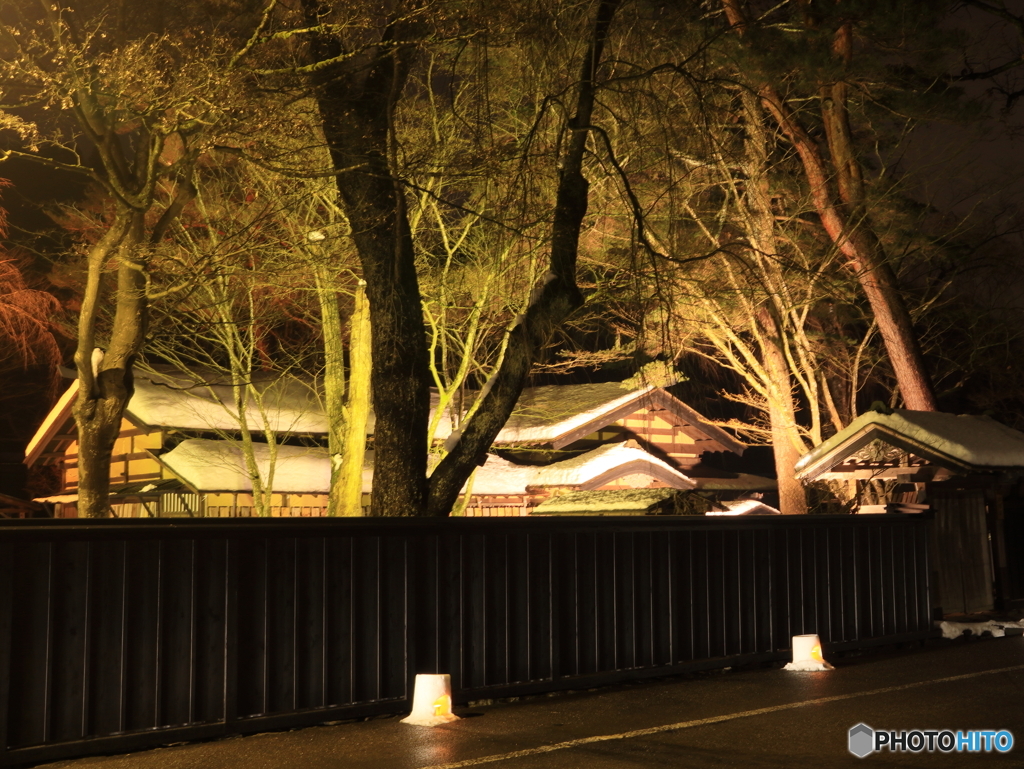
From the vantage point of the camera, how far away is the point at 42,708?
24.1 ft

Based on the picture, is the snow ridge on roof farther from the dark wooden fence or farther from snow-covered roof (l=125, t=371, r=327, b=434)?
the dark wooden fence

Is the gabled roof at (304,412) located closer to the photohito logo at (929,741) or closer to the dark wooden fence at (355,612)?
the dark wooden fence at (355,612)

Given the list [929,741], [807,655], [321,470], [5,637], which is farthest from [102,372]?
[321,470]

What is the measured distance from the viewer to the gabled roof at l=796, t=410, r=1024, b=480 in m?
15.9

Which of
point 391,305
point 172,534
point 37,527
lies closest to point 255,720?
point 172,534

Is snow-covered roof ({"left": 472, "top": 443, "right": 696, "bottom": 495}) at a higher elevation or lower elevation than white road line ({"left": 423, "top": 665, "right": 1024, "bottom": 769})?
higher

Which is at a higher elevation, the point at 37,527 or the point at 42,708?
the point at 37,527

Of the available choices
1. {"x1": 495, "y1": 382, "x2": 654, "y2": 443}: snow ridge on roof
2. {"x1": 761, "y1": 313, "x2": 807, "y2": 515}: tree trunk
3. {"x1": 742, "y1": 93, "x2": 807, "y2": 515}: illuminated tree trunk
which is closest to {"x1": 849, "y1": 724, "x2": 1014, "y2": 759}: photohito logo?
{"x1": 742, "y1": 93, "x2": 807, "y2": 515}: illuminated tree trunk

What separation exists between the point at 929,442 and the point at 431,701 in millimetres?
9983

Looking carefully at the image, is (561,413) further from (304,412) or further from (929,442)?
(929,442)

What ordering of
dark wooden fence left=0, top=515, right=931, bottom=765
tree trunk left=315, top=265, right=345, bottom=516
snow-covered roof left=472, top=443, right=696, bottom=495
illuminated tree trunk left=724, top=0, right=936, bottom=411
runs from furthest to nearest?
snow-covered roof left=472, top=443, right=696, bottom=495
illuminated tree trunk left=724, top=0, right=936, bottom=411
tree trunk left=315, top=265, right=345, bottom=516
dark wooden fence left=0, top=515, right=931, bottom=765

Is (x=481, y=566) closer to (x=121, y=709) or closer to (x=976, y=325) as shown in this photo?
(x=121, y=709)

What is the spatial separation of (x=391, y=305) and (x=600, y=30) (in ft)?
12.4

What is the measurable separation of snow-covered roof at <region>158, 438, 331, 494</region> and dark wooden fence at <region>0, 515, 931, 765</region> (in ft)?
46.1
